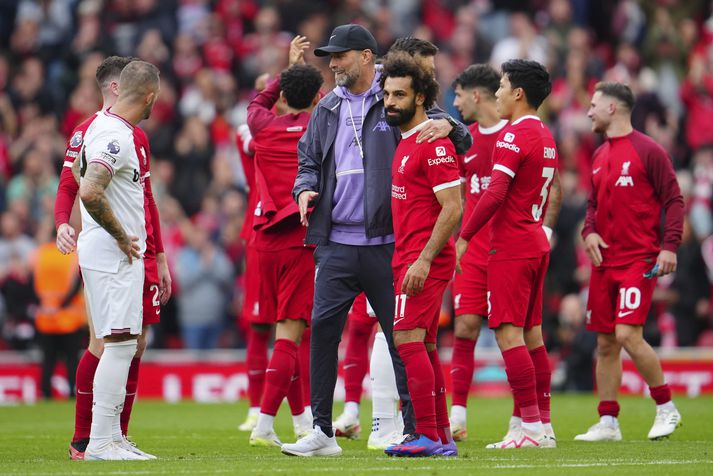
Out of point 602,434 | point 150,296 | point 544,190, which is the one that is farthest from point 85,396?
point 602,434

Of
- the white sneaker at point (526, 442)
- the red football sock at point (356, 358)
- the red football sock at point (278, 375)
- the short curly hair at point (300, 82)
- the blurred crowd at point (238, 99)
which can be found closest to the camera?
the red football sock at point (278, 375)

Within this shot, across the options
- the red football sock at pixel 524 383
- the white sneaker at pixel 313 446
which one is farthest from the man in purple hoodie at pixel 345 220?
the red football sock at pixel 524 383

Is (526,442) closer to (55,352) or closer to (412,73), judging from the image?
(412,73)

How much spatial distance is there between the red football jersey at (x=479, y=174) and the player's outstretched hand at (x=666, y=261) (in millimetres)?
1476

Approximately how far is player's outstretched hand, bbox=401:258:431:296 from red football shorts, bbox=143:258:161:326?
187cm

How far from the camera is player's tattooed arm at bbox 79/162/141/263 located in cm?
869

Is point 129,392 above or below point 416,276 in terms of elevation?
below

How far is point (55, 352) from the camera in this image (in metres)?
18.4

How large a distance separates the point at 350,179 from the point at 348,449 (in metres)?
2.17

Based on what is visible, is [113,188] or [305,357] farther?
[305,357]

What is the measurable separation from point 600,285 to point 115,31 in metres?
14.4

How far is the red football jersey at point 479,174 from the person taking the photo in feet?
37.0

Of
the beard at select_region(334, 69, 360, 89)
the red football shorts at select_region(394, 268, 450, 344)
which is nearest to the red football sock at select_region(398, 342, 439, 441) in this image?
the red football shorts at select_region(394, 268, 450, 344)

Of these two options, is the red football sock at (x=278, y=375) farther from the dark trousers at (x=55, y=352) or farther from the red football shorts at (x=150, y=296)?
the dark trousers at (x=55, y=352)
